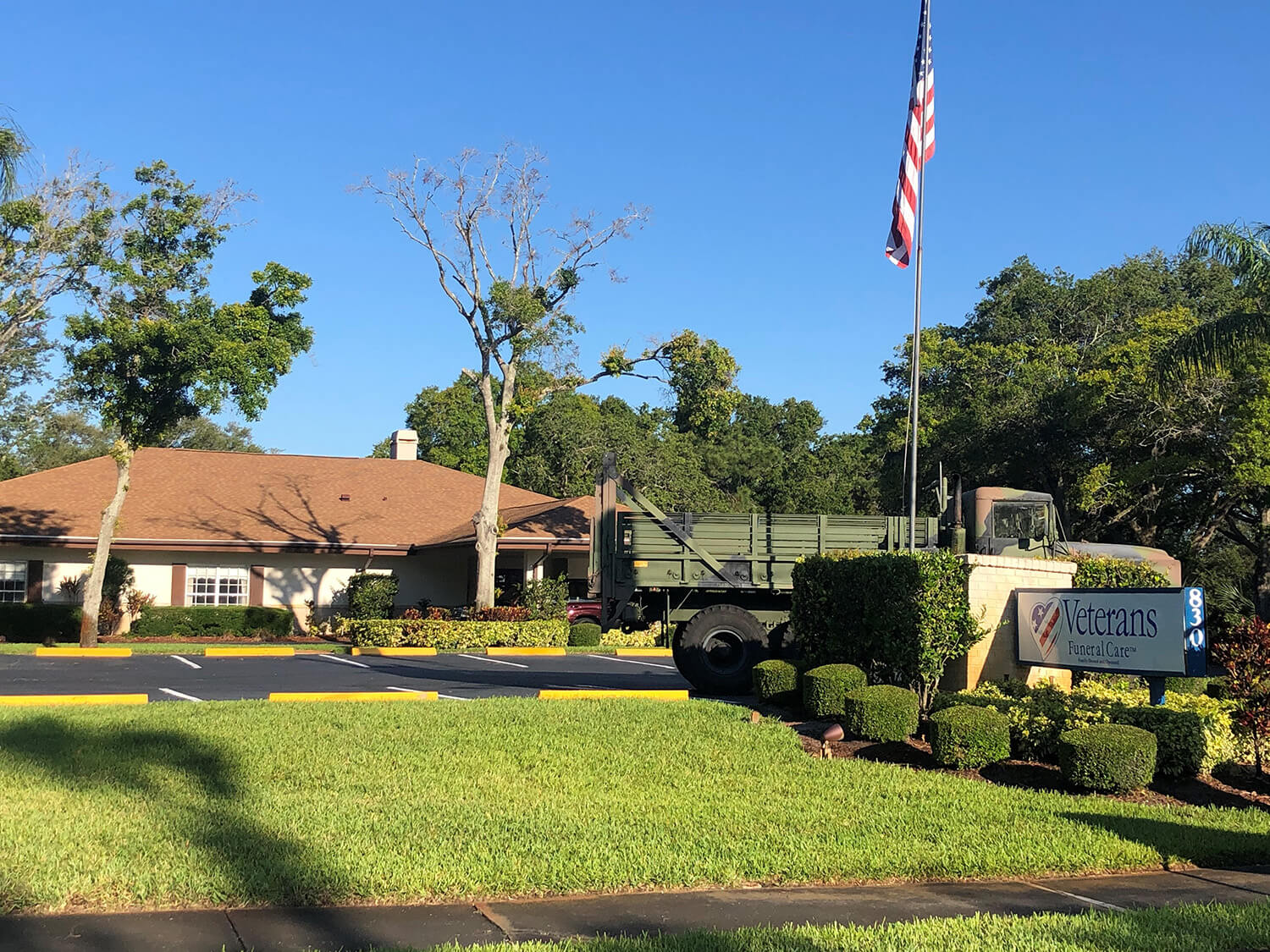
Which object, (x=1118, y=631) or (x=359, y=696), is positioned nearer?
(x=1118, y=631)

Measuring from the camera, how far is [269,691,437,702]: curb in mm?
15031

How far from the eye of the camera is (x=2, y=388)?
43.7m

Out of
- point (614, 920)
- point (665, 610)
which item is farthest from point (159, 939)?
point (665, 610)

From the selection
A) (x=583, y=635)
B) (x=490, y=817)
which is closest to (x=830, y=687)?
(x=490, y=817)

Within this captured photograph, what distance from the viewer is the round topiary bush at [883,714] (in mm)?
11367

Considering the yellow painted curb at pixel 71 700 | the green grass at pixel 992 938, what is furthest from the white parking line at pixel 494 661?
the green grass at pixel 992 938

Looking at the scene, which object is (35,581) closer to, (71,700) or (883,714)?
(71,700)

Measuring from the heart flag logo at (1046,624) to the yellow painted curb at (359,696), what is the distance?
749 centimetres

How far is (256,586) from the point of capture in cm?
3331

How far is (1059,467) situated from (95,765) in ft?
106

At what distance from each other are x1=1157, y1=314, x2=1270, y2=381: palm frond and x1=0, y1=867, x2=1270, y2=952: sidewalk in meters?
13.7

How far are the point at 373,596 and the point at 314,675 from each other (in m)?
11.8

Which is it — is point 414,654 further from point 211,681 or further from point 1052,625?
point 1052,625

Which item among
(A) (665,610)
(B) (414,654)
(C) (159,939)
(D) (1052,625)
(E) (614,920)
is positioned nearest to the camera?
(C) (159,939)
